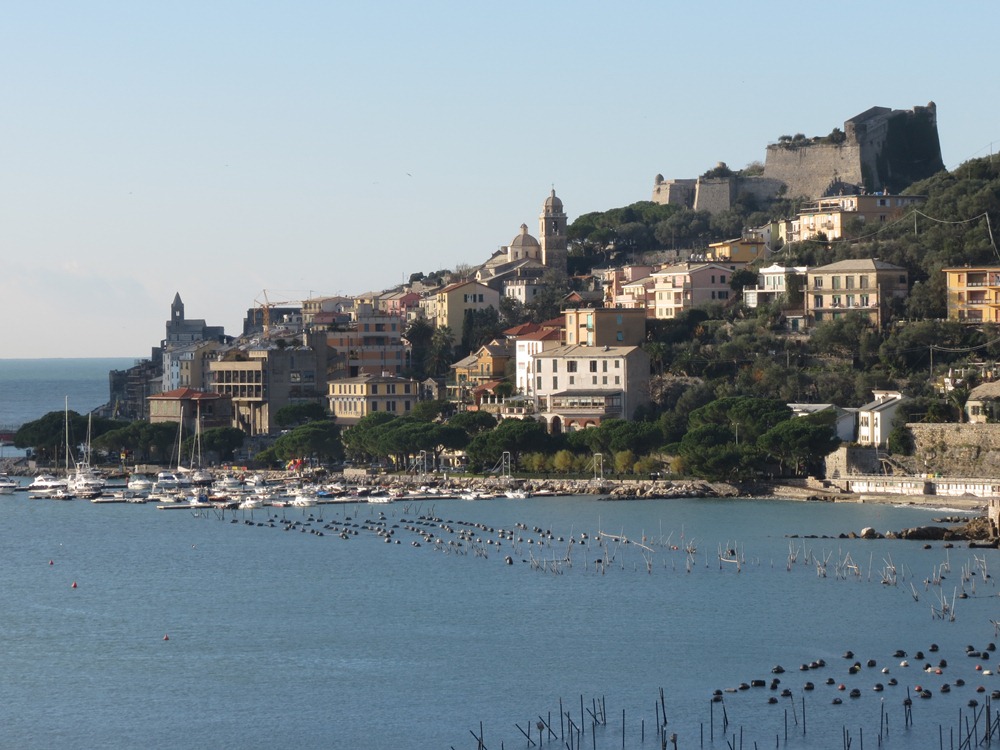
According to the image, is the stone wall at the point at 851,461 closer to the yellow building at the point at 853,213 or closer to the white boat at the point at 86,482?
the yellow building at the point at 853,213

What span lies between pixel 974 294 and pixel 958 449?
1468 centimetres

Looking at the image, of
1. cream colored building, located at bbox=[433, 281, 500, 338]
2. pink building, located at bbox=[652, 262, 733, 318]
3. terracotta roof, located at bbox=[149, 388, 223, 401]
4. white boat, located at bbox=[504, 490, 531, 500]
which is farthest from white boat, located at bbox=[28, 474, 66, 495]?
pink building, located at bbox=[652, 262, 733, 318]

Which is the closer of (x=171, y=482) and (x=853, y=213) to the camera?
(x=171, y=482)

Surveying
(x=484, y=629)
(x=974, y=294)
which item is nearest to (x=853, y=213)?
(x=974, y=294)

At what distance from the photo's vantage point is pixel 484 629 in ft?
150

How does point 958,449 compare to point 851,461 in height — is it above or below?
above

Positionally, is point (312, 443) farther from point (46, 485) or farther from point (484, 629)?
point (484, 629)

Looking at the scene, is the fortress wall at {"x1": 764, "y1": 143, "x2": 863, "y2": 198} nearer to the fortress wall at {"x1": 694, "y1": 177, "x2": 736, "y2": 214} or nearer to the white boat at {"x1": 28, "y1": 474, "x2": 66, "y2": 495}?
the fortress wall at {"x1": 694, "y1": 177, "x2": 736, "y2": 214}

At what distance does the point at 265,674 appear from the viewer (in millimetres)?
41156

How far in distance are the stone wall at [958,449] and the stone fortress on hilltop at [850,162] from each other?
36145 millimetres

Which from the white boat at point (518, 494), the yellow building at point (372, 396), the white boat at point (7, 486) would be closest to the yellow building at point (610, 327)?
the yellow building at point (372, 396)

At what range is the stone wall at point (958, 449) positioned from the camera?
224ft

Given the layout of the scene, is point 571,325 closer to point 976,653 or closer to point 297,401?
point 297,401

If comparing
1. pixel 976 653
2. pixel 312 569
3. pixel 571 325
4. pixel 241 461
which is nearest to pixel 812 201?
pixel 571 325
